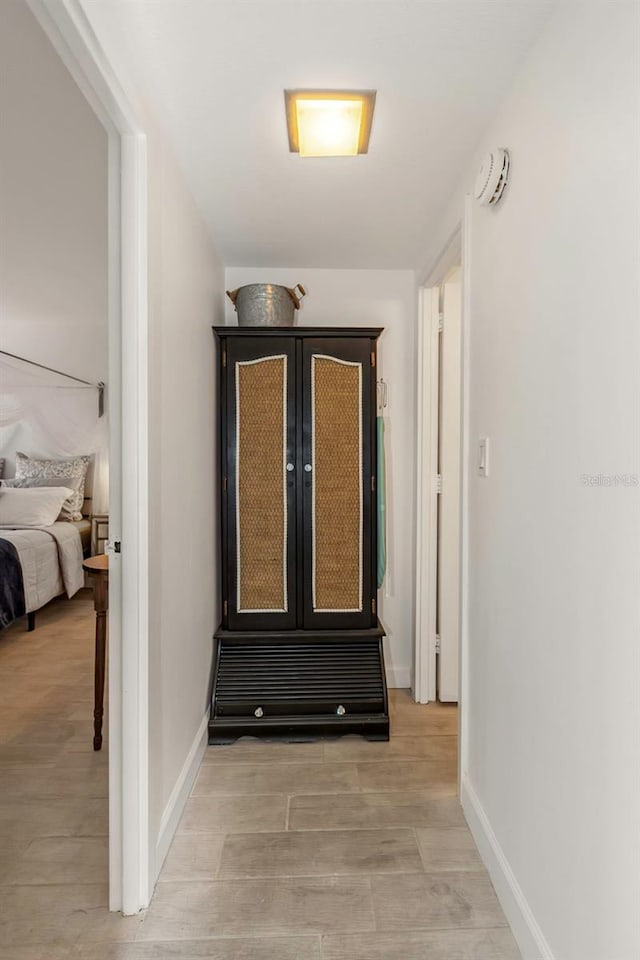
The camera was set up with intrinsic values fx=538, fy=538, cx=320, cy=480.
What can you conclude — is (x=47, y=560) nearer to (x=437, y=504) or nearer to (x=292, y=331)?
(x=292, y=331)

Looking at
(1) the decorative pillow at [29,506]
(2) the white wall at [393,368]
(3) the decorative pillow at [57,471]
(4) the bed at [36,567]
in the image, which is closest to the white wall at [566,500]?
(2) the white wall at [393,368]

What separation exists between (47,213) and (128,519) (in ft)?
6.22

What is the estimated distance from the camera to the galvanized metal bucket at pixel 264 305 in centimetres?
261

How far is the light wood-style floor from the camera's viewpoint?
4.53ft

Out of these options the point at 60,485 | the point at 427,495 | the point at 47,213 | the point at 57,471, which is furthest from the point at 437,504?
the point at 57,471

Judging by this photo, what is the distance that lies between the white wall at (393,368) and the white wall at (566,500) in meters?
1.29

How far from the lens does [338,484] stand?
2.59 m

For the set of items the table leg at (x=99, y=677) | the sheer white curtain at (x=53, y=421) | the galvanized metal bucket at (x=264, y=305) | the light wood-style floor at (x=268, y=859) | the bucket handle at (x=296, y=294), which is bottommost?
the light wood-style floor at (x=268, y=859)

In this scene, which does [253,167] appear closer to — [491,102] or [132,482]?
[491,102]

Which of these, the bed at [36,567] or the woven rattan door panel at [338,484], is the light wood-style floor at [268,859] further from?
the bed at [36,567]

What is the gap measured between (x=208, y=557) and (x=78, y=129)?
1.68 m

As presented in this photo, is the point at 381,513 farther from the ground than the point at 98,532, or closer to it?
farther from the ground

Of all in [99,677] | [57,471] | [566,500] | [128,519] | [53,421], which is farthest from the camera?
[53,421]

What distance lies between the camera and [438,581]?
2809mm
